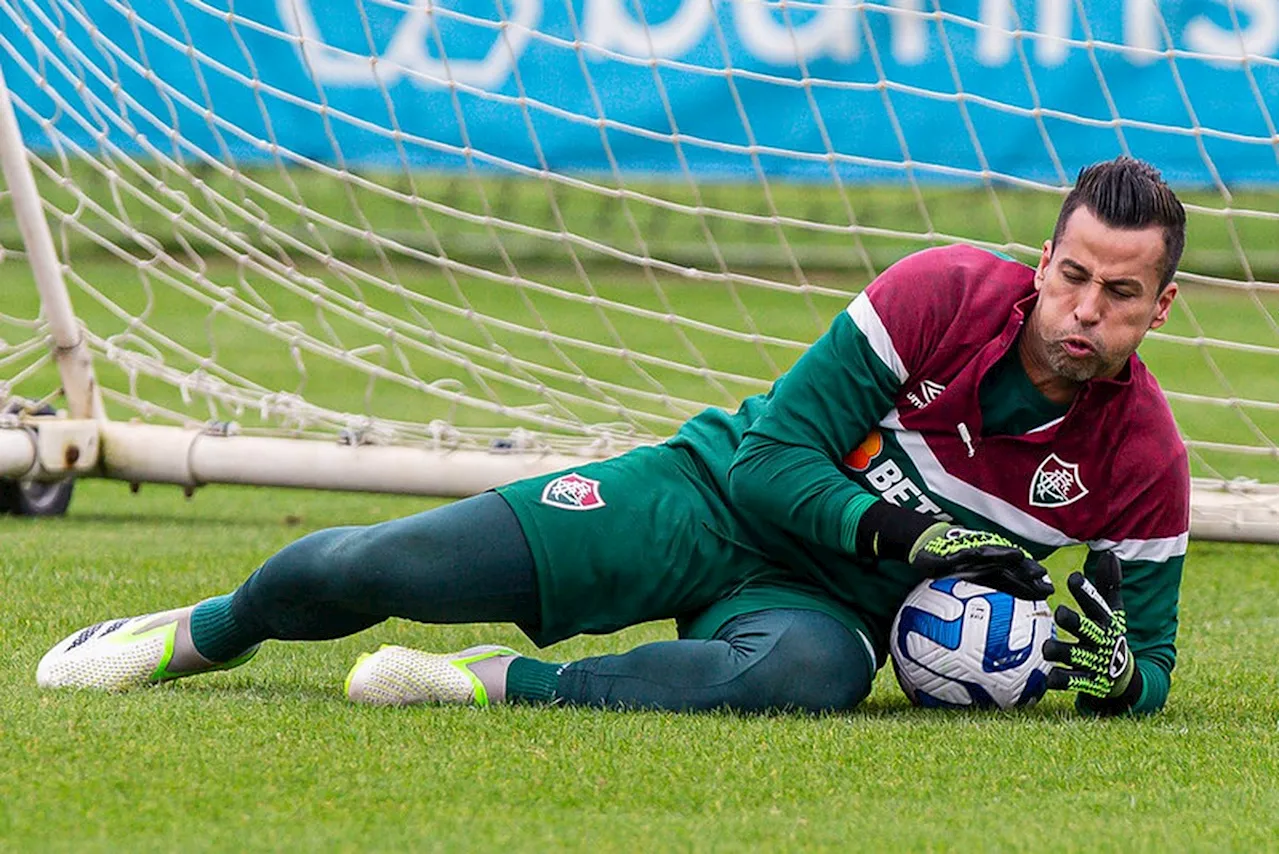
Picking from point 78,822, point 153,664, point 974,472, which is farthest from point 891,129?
point 78,822

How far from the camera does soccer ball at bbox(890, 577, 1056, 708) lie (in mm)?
3377

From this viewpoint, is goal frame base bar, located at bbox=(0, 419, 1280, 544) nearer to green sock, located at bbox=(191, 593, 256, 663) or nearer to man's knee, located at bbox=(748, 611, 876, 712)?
green sock, located at bbox=(191, 593, 256, 663)

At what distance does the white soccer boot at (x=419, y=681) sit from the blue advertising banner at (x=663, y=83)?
8.54ft

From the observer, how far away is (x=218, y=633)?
3486 mm

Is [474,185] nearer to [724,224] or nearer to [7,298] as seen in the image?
[7,298]

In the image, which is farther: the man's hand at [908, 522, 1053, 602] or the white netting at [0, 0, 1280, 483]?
the white netting at [0, 0, 1280, 483]

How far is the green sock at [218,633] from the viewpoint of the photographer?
3.48 metres

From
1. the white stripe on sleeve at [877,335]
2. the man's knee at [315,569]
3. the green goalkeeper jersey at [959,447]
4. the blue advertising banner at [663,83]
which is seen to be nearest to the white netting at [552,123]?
the blue advertising banner at [663,83]

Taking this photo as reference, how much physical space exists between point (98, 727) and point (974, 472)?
1.46 meters

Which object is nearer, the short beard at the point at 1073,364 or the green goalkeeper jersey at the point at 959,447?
the short beard at the point at 1073,364

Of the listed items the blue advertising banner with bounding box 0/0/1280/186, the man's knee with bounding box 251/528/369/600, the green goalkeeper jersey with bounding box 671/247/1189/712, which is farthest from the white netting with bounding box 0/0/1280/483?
the man's knee with bounding box 251/528/369/600

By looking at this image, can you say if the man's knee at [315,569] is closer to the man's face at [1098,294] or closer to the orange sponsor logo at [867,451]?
Result: the orange sponsor logo at [867,451]

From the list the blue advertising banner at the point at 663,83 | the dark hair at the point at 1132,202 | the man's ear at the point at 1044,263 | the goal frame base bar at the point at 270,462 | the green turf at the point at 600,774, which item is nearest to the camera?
the green turf at the point at 600,774

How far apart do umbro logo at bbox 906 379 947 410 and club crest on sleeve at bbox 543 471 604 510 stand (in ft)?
1.81
